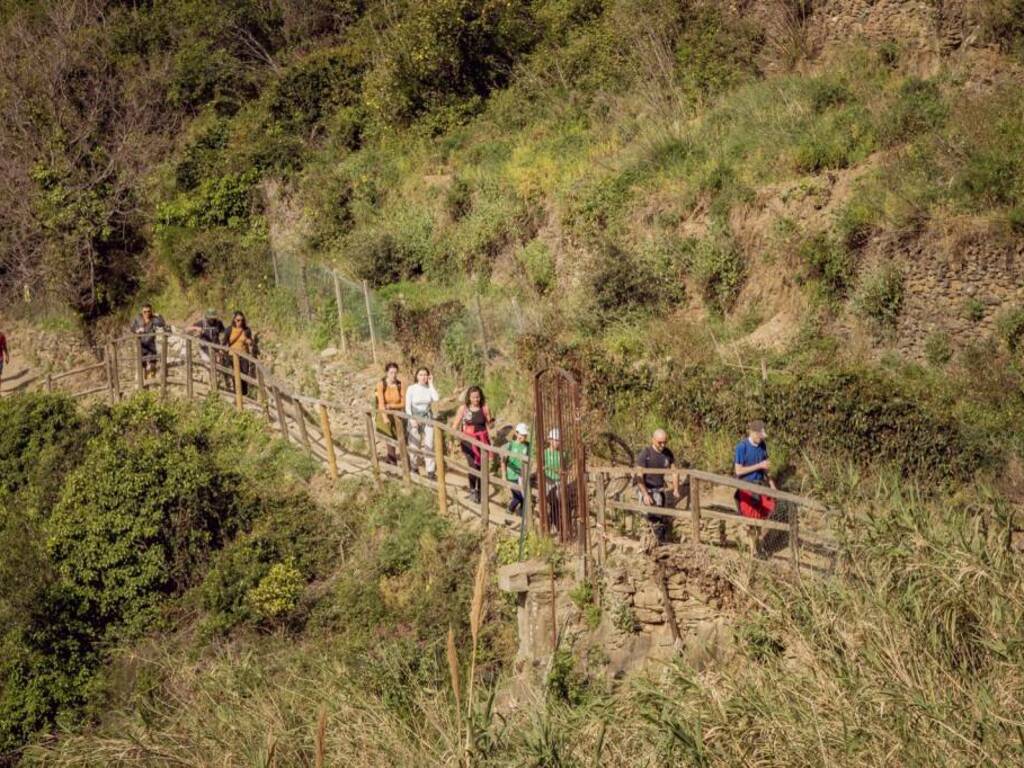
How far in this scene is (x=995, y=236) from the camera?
1380 cm

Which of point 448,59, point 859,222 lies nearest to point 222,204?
point 448,59

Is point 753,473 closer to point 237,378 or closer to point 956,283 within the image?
point 956,283

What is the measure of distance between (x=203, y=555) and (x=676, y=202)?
27.3ft

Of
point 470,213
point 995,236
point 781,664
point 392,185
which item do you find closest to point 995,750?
point 781,664

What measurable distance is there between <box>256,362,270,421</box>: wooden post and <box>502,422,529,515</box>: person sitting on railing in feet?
18.3

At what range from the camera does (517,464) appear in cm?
1277

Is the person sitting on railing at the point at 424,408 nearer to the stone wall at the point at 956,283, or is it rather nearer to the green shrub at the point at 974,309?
the stone wall at the point at 956,283

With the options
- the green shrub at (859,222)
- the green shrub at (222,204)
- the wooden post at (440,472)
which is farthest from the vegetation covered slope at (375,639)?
the green shrub at (222,204)

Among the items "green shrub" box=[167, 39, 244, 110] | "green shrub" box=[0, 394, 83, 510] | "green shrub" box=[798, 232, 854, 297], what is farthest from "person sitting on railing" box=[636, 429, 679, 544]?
"green shrub" box=[167, 39, 244, 110]

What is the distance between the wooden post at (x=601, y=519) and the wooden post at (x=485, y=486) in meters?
2.19

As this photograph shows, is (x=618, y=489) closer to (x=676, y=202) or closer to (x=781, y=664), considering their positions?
(x=781, y=664)

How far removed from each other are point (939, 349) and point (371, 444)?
6.86 m

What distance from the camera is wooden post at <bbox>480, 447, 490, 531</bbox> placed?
1277 centimetres

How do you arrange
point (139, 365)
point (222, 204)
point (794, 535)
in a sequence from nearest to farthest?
point (794, 535) → point (139, 365) → point (222, 204)
